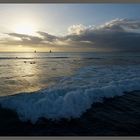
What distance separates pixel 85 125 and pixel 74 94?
257 mm

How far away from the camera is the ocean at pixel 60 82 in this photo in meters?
2.29

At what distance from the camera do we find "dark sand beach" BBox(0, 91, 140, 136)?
2252mm

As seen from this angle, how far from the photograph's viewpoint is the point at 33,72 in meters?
2.31

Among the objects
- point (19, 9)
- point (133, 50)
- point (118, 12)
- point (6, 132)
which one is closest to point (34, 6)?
point (19, 9)

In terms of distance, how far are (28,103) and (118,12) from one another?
1.02 m

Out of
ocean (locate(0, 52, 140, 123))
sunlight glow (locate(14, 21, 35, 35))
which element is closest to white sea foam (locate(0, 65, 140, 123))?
ocean (locate(0, 52, 140, 123))

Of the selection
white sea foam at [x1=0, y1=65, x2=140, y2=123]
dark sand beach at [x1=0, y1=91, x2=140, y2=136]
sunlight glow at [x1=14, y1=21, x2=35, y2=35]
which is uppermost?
sunlight glow at [x1=14, y1=21, x2=35, y2=35]

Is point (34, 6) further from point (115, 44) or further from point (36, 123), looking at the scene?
point (36, 123)

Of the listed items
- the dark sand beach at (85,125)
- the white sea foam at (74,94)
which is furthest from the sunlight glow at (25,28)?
the dark sand beach at (85,125)

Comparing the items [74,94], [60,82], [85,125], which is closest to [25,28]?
[60,82]

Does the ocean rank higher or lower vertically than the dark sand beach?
higher

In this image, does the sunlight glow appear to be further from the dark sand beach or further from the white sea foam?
the dark sand beach

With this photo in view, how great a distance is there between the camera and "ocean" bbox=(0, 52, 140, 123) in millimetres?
2285

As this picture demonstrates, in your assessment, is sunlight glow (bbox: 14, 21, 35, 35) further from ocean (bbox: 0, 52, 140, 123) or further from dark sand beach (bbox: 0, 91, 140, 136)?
dark sand beach (bbox: 0, 91, 140, 136)
